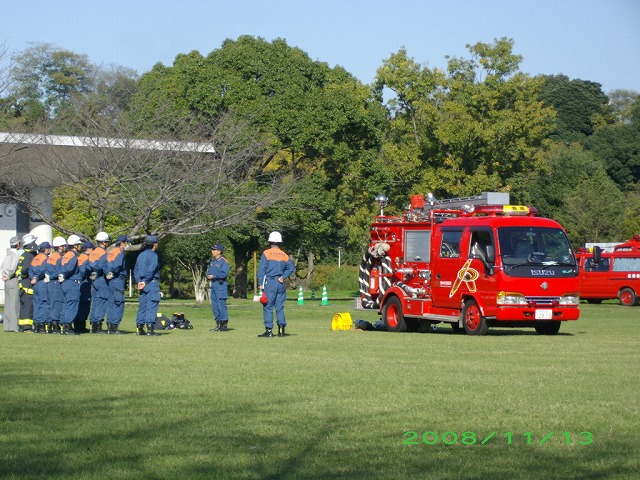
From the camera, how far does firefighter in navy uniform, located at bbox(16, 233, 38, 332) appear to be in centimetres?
2458

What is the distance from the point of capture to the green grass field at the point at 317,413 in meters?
7.62

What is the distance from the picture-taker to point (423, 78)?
6128 centimetres

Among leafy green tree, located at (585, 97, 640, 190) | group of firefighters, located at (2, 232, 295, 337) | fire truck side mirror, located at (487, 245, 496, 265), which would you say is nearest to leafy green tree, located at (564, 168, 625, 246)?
leafy green tree, located at (585, 97, 640, 190)

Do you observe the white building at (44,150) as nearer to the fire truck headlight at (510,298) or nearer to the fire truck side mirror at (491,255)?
the fire truck side mirror at (491,255)

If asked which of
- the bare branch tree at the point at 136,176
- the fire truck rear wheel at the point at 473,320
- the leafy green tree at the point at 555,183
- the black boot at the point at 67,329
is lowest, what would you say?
the black boot at the point at 67,329

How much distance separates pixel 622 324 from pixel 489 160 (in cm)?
3030

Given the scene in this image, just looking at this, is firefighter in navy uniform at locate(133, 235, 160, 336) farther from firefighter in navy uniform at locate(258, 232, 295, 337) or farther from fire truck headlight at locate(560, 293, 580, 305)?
fire truck headlight at locate(560, 293, 580, 305)

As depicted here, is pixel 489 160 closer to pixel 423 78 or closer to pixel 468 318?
pixel 423 78

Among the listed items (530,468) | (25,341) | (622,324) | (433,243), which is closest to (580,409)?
(530,468)

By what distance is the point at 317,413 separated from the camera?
32.8 feet

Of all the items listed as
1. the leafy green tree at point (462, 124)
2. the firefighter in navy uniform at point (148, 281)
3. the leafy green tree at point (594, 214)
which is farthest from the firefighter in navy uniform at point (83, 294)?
the leafy green tree at point (594, 214)

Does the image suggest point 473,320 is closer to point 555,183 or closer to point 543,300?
point 543,300

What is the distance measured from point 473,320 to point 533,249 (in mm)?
1946
